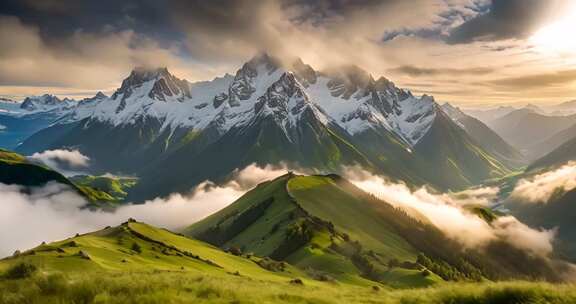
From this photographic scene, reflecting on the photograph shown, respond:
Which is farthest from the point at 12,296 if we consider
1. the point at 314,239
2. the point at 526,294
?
the point at 314,239

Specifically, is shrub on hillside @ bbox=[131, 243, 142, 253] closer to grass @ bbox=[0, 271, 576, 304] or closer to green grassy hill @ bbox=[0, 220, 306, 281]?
green grassy hill @ bbox=[0, 220, 306, 281]

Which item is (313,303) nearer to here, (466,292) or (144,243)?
(466,292)

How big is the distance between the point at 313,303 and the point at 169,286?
6835 millimetres

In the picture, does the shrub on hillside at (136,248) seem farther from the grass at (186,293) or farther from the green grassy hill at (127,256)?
the grass at (186,293)

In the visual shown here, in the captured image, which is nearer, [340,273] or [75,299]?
[75,299]

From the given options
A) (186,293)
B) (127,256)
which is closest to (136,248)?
(127,256)

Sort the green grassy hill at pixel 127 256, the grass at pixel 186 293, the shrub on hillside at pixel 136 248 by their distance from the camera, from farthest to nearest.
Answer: the shrub on hillside at pixel 136 248 → the green grassy hill at pixel 127 256 → the grass at pixel 186 293

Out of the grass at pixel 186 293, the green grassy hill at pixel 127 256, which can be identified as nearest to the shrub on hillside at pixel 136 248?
the green grassy hill at pixel 127 256

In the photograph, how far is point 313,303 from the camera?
23.2 m

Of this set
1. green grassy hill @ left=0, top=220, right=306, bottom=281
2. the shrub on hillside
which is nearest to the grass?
green grassy hill @ left=0, top=220, right=306, bottom=281

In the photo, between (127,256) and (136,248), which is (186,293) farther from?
(136,248)

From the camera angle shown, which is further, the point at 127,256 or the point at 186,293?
the point at 127,256

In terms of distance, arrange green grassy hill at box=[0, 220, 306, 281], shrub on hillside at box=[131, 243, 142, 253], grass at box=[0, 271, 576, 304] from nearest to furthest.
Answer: grass at box=[0, 271, 576, 304] → green grassy hill at box=[0, 220, 306, 281] → shrub on hillside at box=[131, 243, 142, 253]

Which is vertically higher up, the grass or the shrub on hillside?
the shrub on hillside
